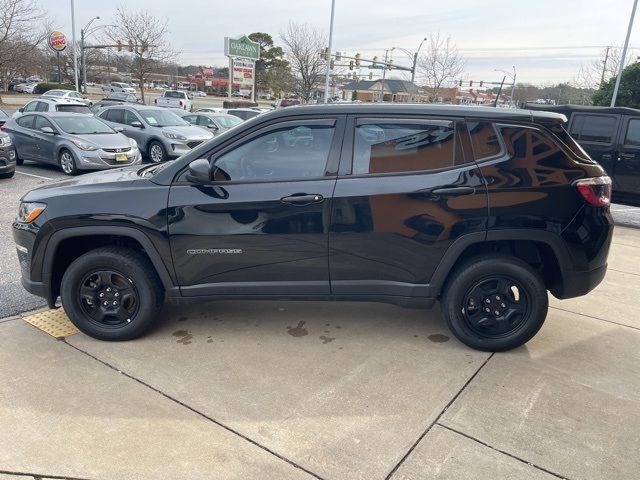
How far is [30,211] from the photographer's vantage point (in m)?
3.60

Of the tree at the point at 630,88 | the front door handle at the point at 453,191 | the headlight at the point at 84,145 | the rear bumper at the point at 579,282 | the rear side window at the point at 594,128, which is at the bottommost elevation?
the rear bumper at the point at 579,282

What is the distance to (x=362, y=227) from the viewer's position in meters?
3.41

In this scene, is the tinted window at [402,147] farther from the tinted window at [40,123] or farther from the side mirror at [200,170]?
the tinted window at [40,123]

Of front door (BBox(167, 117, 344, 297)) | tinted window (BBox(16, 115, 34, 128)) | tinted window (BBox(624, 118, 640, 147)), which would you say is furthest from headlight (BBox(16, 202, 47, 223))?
tinted window (BBox(16, 115, 34, 128))

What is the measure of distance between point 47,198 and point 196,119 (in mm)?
13974

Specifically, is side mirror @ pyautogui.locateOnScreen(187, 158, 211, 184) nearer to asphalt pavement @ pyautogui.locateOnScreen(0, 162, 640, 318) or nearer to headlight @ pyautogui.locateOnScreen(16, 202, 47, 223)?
headlight @ pyautogui.locateOnScreen(16, 202, 47, 223)

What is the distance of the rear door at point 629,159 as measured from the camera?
862cm

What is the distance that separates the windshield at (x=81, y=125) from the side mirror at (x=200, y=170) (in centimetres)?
923

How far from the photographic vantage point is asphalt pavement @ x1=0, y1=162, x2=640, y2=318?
4340 mm

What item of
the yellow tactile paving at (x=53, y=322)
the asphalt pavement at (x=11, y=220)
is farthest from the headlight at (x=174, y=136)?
the yellow tactile paving at (x=53, y=322)

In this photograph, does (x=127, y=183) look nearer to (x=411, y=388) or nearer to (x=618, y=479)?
(x=411, y=388)

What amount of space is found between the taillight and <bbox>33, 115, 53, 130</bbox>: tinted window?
11430 mm

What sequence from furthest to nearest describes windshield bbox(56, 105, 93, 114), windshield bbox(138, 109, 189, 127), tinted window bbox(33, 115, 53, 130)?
windshield bbox(56, 105, 93, 114) < windshield bbox(138, 109, 189, 127) < tinted window bbox(33, 115, 53, 130)

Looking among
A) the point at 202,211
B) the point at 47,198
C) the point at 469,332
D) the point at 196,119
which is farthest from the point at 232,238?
the point at 196,119
